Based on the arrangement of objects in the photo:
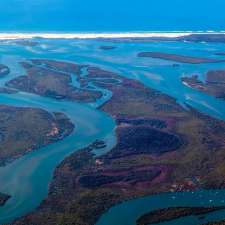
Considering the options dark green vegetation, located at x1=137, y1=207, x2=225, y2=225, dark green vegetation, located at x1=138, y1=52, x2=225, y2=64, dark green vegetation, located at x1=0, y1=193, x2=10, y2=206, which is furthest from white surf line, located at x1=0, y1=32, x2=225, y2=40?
dark green vegetation, located at x1=137, y1=207, x2=225, y2=225

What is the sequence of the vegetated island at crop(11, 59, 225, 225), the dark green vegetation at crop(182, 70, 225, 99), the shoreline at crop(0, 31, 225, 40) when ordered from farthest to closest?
the shoreline at crop(0, 31, 225, 40) < the dark green vegetation at crop(182, 70, 225, 99) < the vegetated island at crop(11, 59, 225, 225)

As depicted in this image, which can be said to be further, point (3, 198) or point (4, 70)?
point (4, 70)

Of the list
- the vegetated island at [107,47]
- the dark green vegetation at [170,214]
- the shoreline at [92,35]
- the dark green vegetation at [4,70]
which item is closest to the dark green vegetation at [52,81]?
the dark green vegetation at [4,70]

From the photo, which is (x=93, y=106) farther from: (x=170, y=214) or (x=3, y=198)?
(x=170, y=214)

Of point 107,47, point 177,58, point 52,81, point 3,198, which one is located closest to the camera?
point 3,198

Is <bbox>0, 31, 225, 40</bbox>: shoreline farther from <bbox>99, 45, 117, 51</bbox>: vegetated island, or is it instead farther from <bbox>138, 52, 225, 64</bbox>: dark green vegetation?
<bbox>138, 52, 225, 64</bbox>: dark green vegetation

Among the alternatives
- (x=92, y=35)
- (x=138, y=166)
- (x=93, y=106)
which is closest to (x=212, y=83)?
(x=93, y=106)

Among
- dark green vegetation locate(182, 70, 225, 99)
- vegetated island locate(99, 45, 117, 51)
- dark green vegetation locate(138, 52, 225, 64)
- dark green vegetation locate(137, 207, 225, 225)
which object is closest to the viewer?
dark green vegetation locate(137, 207, 225, 225)
